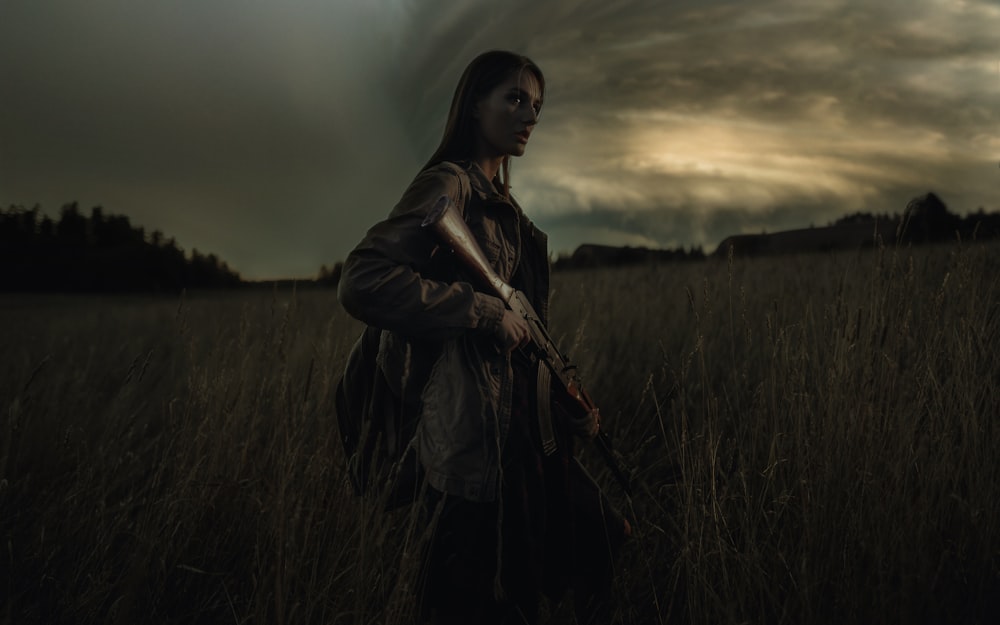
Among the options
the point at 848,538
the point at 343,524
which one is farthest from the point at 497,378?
the point at 848,538

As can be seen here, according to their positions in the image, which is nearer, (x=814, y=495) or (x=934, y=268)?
(x=814, y=495)

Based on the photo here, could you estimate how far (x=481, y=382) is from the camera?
1748 millimetres

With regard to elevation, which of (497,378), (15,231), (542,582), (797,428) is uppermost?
(15,231)

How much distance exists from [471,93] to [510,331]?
0.77m

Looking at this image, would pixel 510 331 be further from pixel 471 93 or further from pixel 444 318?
pixel 471 93

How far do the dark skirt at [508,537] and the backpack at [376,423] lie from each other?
0.16 metres

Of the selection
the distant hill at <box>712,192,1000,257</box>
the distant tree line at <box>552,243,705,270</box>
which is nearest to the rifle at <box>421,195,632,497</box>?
the distant hill at <box>712,192,1000,257</box>

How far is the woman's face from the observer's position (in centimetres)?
191

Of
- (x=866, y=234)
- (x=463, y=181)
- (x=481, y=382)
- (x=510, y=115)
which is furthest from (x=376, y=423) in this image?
(x=866, y=234)

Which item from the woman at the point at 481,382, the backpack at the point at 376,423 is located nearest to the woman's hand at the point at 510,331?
the woman at the point at 481,382

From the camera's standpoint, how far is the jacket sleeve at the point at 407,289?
1.64 meters

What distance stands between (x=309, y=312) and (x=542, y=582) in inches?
310

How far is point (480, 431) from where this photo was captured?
1.74 meters

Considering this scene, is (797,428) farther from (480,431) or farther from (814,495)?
(480,431)
